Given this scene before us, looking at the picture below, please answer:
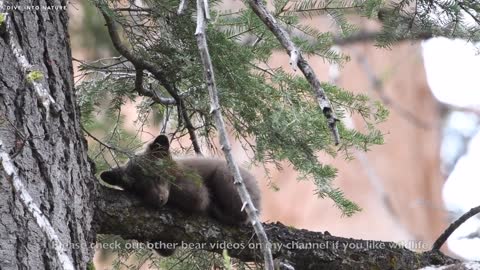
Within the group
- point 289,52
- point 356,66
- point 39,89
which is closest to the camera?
point 39,89

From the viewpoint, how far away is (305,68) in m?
2.45

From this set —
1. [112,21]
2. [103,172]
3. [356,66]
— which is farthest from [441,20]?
[356,66]

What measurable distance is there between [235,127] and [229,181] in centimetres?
60

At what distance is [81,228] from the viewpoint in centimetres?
289

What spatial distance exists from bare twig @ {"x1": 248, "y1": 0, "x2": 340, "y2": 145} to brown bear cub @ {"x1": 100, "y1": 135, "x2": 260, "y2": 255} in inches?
31.9

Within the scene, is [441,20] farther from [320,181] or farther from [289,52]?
[289,52]

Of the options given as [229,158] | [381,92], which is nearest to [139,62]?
[229,158]

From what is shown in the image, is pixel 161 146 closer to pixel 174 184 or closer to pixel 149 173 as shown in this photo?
pixel 149 173

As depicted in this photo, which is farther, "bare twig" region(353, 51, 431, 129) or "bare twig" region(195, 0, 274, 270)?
"bare twig" region(353, 51, 431, 129)

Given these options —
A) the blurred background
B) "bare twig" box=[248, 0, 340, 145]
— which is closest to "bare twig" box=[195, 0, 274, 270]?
"bare twig" box=[248, 0, 340, 145]

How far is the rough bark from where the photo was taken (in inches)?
104

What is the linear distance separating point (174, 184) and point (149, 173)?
19cm

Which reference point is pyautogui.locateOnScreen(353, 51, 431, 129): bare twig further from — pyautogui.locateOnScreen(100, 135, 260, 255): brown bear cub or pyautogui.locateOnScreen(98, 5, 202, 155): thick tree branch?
pyautogui.locateOnScreen(98, 5, 202, 155): thick tree branch

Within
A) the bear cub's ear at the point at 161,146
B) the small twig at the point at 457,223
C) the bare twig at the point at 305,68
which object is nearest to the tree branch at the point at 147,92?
the bear cub's ear at the point at 161,146
